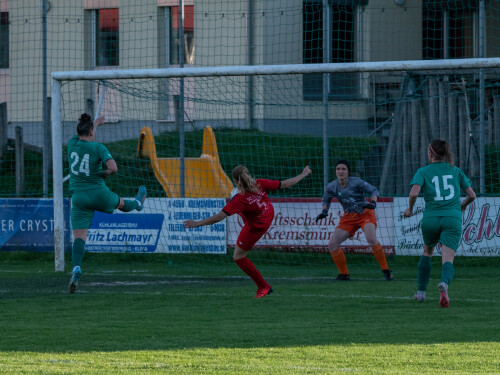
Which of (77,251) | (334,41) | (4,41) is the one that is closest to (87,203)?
(77,251)

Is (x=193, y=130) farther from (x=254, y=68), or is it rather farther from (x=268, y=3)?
(x=254, y=68)

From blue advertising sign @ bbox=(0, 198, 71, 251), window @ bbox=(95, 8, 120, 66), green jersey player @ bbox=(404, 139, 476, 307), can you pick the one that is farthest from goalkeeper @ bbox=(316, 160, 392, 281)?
window @ bbox=(95, 8, 120, 66)

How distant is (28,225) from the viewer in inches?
639

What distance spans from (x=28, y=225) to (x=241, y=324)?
8.41m

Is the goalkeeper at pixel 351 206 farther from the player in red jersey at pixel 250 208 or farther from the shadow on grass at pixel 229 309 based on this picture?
the player in red jersey at pixel 250 208

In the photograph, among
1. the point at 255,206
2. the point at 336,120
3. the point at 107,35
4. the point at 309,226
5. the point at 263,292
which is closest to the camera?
the point at 255,206

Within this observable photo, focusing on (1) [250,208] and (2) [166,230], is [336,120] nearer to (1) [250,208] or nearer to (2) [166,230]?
(2) [166,230]

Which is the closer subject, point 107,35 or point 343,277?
point 343,277

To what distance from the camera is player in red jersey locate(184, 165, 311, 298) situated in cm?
1059

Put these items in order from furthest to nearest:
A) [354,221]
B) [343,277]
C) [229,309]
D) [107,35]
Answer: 1. [107,35]
2. [354,221]
3. [343,277]
4. [229,309]

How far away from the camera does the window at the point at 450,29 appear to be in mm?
18422

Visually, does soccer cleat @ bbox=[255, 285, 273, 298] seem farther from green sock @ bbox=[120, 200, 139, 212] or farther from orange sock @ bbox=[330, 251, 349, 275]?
orange sock @ bbox=[330, 251, 349, 275]

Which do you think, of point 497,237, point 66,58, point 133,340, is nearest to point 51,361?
point 133,340

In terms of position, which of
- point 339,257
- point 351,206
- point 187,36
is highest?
point 187,36
